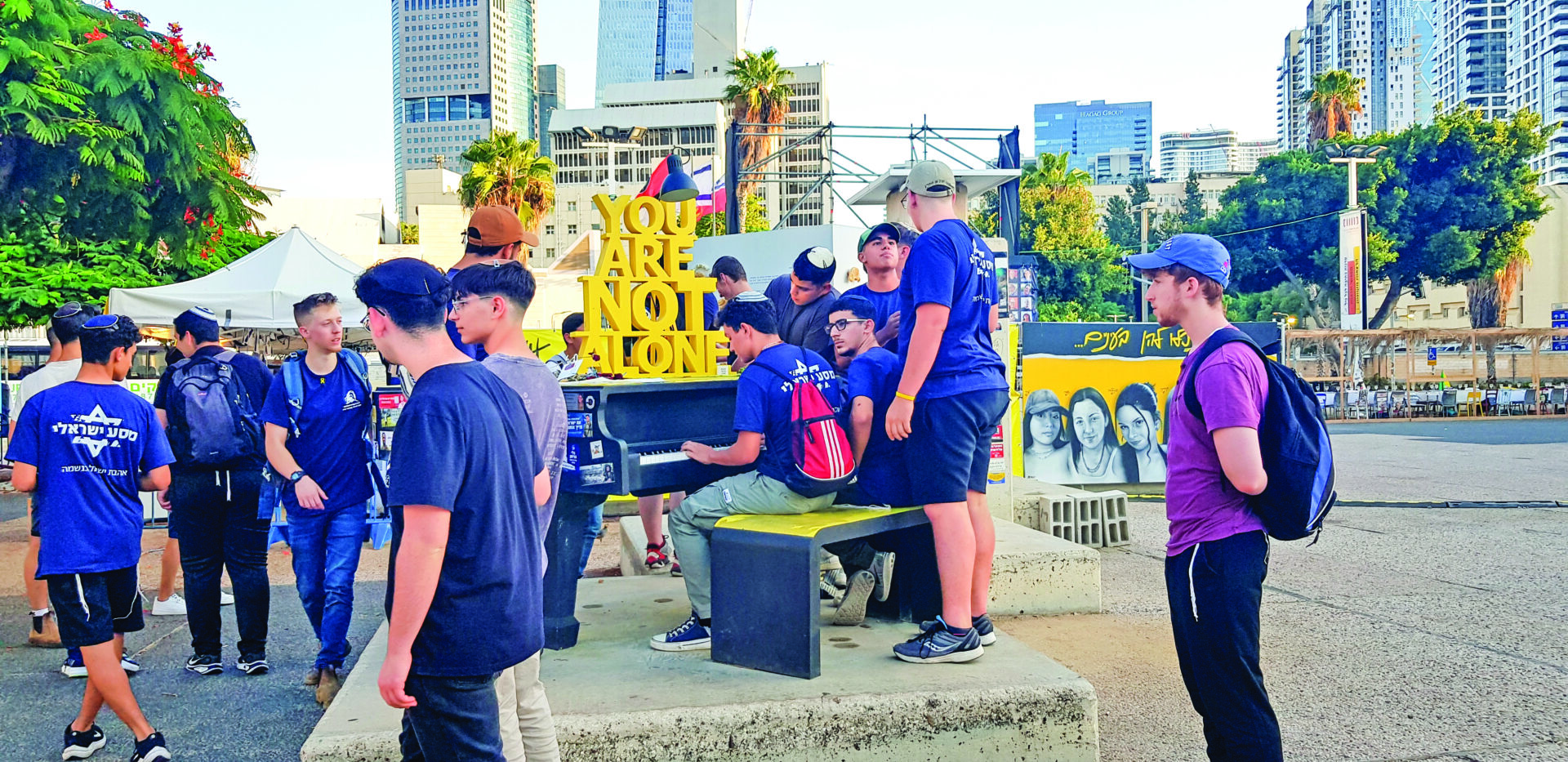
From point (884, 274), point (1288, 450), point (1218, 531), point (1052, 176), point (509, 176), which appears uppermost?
point (1052, 176)

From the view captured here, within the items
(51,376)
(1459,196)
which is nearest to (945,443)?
(51,376)

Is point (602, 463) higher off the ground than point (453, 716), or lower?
higher

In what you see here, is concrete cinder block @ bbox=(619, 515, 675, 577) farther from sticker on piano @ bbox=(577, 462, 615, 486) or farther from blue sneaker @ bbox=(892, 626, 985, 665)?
blue sneaker @ bbox=(892, 626, 985, 665)

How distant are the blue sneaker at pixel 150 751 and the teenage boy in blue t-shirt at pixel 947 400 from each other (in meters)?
2.87

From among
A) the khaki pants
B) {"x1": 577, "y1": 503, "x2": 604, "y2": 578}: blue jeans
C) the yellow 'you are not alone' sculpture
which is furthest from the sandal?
the khaki pants

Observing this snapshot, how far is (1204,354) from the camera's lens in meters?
3.08

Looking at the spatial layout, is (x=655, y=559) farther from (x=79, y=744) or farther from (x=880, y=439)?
(x=79, y=744)

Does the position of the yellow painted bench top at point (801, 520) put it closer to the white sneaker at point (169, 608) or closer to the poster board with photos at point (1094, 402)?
the white sneaker at point (169, 608)

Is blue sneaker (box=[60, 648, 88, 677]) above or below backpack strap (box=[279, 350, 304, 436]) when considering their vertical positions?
below

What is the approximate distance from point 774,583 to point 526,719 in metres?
1.28

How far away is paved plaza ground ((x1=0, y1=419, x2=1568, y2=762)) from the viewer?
4.30 metres

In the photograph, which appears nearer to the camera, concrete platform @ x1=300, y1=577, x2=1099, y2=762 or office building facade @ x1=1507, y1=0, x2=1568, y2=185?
concrete platform @ x1=300, y1=577, x2=1099, y2=762

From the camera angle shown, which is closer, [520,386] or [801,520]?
[520,386]

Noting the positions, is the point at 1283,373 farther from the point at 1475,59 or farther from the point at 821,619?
the point at 1475,59
